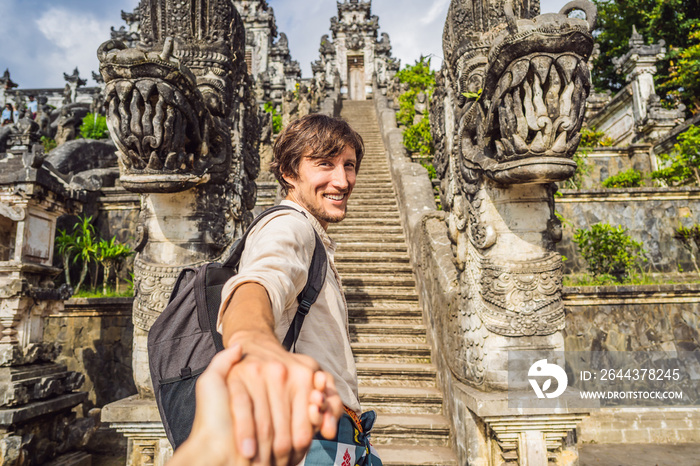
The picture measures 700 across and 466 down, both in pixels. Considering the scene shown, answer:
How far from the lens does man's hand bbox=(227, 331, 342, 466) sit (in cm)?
54

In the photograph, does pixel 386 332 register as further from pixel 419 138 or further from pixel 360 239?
pixel 419 138

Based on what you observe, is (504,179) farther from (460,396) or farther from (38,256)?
(38,256)

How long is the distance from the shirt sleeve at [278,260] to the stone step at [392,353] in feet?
12.8

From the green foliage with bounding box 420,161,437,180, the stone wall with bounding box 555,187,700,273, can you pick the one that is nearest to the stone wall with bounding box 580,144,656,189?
the stone wall with bounding box 555,187,700,273

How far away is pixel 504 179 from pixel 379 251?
3.87 metres

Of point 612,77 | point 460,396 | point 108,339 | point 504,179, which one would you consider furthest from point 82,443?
point 612,77

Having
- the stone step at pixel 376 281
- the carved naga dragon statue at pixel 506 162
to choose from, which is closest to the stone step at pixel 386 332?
the stone step at pixel 376 281

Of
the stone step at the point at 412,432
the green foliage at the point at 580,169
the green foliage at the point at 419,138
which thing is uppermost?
the green foliage at the point at 419,138

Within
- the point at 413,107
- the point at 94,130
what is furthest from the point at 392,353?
the point at 94,130

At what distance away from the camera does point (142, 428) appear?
3.21 metres

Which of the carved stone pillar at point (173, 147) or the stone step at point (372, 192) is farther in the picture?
the stone step at point (372, 192)

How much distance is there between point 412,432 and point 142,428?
7.39 ft

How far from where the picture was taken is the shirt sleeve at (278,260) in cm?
88

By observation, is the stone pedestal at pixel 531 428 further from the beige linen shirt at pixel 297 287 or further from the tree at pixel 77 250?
the tree at pixel 77 250
